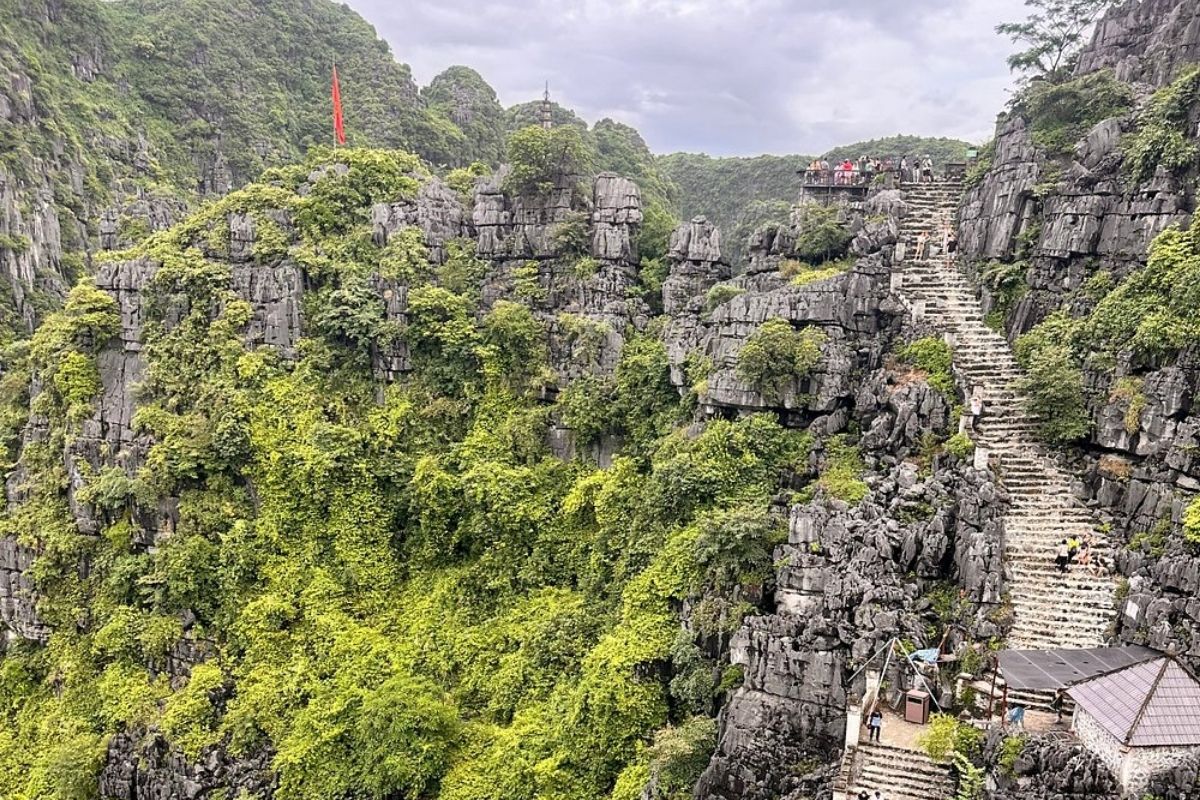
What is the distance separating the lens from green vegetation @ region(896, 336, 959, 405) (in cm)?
2292

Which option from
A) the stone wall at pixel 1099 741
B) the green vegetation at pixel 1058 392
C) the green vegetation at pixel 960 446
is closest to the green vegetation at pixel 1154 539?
the green vegetation at pixel 1058 392

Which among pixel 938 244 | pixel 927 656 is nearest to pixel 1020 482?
pixel 927 656

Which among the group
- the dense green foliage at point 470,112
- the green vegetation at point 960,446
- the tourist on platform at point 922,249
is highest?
the dense green foliage at point 470,112

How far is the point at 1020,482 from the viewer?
21094 mm

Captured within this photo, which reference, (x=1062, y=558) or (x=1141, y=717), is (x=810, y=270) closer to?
(x=1062, y=558)

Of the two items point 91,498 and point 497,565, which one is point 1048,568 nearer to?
point 497,565

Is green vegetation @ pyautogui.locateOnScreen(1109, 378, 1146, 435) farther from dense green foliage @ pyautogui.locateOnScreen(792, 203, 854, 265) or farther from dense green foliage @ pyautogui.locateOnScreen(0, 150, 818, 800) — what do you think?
dense green foliage @ pyautogui.locateOnScreen(792, 203, 854, 265)

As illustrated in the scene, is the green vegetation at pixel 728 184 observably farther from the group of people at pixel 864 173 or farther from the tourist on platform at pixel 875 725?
the tourist on platform at pixel 875 725

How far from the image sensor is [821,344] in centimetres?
2469

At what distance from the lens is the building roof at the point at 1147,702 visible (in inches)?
526

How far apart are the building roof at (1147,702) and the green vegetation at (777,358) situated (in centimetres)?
1185

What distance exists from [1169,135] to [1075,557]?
43.4 feet

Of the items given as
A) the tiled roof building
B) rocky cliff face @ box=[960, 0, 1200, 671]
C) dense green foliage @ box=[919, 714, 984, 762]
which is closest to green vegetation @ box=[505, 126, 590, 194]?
rocky cliff face @ box=[960, 0, 1200, 671]

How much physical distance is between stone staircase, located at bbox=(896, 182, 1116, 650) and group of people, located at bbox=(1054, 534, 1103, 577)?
114 mm
